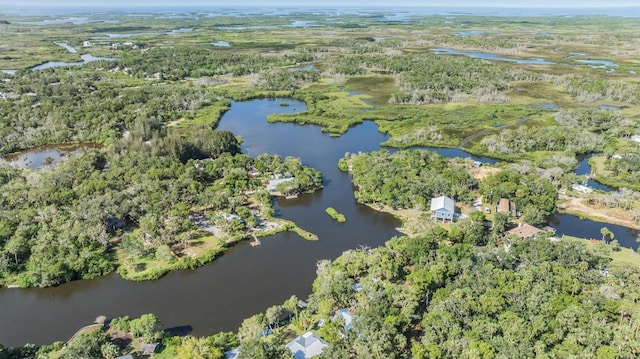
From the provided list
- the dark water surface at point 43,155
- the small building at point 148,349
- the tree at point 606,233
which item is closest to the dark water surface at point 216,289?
the small building at point 148,349

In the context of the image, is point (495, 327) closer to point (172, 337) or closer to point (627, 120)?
point (172, 337)

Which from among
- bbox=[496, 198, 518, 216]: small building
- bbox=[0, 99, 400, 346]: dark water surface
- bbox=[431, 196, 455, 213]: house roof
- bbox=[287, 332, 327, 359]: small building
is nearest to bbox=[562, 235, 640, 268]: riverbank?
bbox=[496, 198, 518, 216]: small building

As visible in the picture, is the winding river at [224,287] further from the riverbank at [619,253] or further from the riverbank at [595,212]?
the riverbank at [619,253]

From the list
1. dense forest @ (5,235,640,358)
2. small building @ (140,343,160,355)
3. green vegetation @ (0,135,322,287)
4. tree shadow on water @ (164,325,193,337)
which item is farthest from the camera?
green vegetation @ (0,135,322,287)

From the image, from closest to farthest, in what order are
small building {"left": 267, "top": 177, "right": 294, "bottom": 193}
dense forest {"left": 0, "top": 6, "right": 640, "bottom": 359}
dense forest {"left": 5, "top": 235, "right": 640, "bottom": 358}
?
1. dense forest {"left": 5, "top": 235, "right": 640, "bottom": 358}
2. dense forest {"left": 0, "top": 6, "right": 640, "bottom": 359}
3. small building {"left": 267, "top": 177, "right": 294, "bottom": 193}

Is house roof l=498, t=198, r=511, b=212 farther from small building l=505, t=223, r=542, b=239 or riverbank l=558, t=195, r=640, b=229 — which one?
riverbank l=558, t=195, r=640, b=229

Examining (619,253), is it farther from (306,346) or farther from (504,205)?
(306,346)

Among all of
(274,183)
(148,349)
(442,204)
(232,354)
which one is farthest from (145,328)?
(442,204)

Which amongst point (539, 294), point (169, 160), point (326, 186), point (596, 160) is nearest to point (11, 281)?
point (169, 160)
